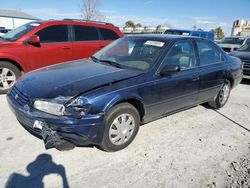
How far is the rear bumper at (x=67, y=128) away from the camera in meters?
2.82

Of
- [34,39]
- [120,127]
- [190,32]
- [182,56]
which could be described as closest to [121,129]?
[120,127]

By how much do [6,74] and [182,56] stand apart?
391 cm

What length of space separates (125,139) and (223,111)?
286cm

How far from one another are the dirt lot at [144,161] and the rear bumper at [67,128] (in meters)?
0.30

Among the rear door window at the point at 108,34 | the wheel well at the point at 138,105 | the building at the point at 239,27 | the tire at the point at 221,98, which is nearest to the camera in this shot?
the wheel well at the point at 138,105

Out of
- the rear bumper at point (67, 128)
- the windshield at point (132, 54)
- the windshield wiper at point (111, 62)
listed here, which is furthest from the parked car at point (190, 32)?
the rear bumper at point (67, 128)

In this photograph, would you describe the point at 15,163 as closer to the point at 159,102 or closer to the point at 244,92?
the point at 159,102

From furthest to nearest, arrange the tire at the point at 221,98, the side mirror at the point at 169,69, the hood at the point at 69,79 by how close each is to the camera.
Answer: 1. the tire at the point at 221,98
2. the side mirror at the point at 169,69
3. the hood at the point at 69,79

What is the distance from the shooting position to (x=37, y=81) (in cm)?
339

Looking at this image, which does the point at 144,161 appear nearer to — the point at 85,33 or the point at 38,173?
the point at 38,173

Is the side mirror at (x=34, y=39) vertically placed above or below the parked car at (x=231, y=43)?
above

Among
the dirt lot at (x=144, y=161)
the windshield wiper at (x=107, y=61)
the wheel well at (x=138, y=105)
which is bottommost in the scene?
the dirt lot at (x=144, y=161)

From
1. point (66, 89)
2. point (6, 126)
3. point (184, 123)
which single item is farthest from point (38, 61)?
point (184, 123)

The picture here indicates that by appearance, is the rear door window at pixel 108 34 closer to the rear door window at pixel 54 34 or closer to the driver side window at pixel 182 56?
the rear door window at pixel 54 34
